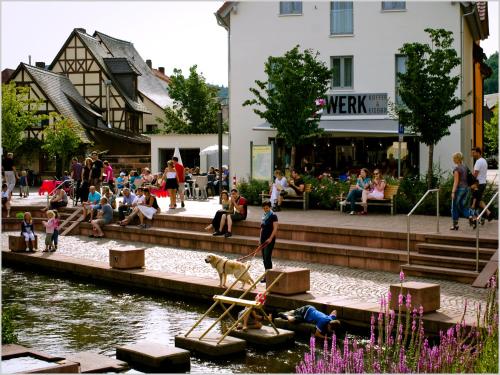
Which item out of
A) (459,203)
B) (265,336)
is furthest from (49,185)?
(265,336)

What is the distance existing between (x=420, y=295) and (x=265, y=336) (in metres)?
2.37

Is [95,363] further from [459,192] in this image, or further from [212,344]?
[459,192]

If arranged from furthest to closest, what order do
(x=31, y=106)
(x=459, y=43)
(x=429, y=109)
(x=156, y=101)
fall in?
1. (x=156, y=101)
2. (x=31, y=106)
3. (x=459, y=43)
4. (x=429, y=109)

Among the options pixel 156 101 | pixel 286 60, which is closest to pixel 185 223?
pixel 286 60

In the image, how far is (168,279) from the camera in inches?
672

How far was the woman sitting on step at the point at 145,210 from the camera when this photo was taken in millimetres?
25125

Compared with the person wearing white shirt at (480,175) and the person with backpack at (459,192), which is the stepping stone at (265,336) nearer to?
the person with backpack at (459,192)

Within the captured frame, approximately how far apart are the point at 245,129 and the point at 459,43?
9.35m

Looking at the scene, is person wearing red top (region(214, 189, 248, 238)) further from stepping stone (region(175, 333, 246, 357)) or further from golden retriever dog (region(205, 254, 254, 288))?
stepping stone (region(175, 333, 246, 357))

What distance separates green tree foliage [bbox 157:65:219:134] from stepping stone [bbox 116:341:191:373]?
5021cm

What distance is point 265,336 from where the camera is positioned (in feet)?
40.6

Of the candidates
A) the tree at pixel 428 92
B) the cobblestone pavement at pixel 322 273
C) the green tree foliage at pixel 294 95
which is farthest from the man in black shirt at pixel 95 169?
the tree at pixel 428 92

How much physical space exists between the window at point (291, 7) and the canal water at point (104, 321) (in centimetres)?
1980

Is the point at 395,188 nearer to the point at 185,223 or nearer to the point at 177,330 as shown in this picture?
the point at 185,223
